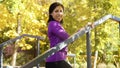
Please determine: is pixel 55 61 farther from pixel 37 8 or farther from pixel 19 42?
pixel 19 42

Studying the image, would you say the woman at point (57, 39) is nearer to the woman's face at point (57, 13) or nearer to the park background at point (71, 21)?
the woman's face at point (57, 13)

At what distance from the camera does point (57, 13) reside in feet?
10.8

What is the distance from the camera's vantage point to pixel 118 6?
14789mm

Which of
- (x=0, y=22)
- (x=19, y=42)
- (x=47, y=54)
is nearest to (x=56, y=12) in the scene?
(x=47, y=54)

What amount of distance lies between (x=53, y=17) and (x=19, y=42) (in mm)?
10381

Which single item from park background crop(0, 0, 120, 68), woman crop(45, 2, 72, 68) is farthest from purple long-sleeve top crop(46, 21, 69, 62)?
park background crop(0, 0, 120, 68)

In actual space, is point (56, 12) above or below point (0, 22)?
below

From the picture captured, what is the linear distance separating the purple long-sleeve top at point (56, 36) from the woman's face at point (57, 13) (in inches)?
2.9

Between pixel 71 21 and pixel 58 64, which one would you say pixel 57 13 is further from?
pixel 71 21

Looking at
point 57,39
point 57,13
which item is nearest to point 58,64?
point 57,39

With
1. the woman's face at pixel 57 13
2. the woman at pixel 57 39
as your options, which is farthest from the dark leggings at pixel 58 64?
the woman's face at pixel 57 13

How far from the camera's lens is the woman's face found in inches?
130

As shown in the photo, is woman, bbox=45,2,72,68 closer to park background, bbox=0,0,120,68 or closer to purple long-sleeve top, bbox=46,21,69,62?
purple long-sleeve top, bbox=46,21,69,62

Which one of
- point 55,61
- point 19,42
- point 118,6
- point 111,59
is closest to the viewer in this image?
point 55,61
